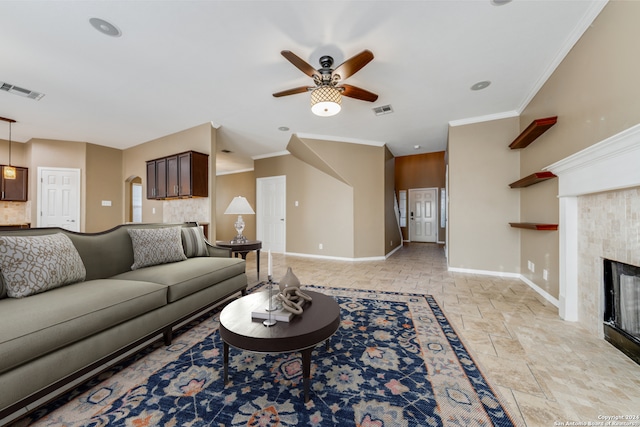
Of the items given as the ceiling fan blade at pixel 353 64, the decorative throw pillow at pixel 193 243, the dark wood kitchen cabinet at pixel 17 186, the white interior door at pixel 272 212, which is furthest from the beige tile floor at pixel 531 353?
the dark wood kitchen cabinet at pixel 17 186

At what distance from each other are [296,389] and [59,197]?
6667 mm

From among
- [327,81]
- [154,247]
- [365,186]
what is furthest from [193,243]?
[365,186]

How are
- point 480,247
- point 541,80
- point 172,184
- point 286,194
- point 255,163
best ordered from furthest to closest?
point 255,163
point 286,194
point 172,184
point 480,247
point 541,80

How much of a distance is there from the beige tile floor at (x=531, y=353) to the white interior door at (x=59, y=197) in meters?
4.80

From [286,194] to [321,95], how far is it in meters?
3.96

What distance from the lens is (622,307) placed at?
183 cm

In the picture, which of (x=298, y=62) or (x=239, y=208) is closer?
(x=298, y=62)

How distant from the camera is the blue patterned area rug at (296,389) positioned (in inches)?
47.1

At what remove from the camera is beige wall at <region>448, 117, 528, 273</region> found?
3785 mm

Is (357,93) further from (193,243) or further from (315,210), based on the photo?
(315,210)

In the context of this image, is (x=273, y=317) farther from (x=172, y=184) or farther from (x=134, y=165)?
(x=134, y=165)

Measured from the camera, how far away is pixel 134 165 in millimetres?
5656

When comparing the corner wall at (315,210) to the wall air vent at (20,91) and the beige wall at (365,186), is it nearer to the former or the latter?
the beige wall at (365,186)

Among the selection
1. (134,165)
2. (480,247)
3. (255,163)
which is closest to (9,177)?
(134,165)
